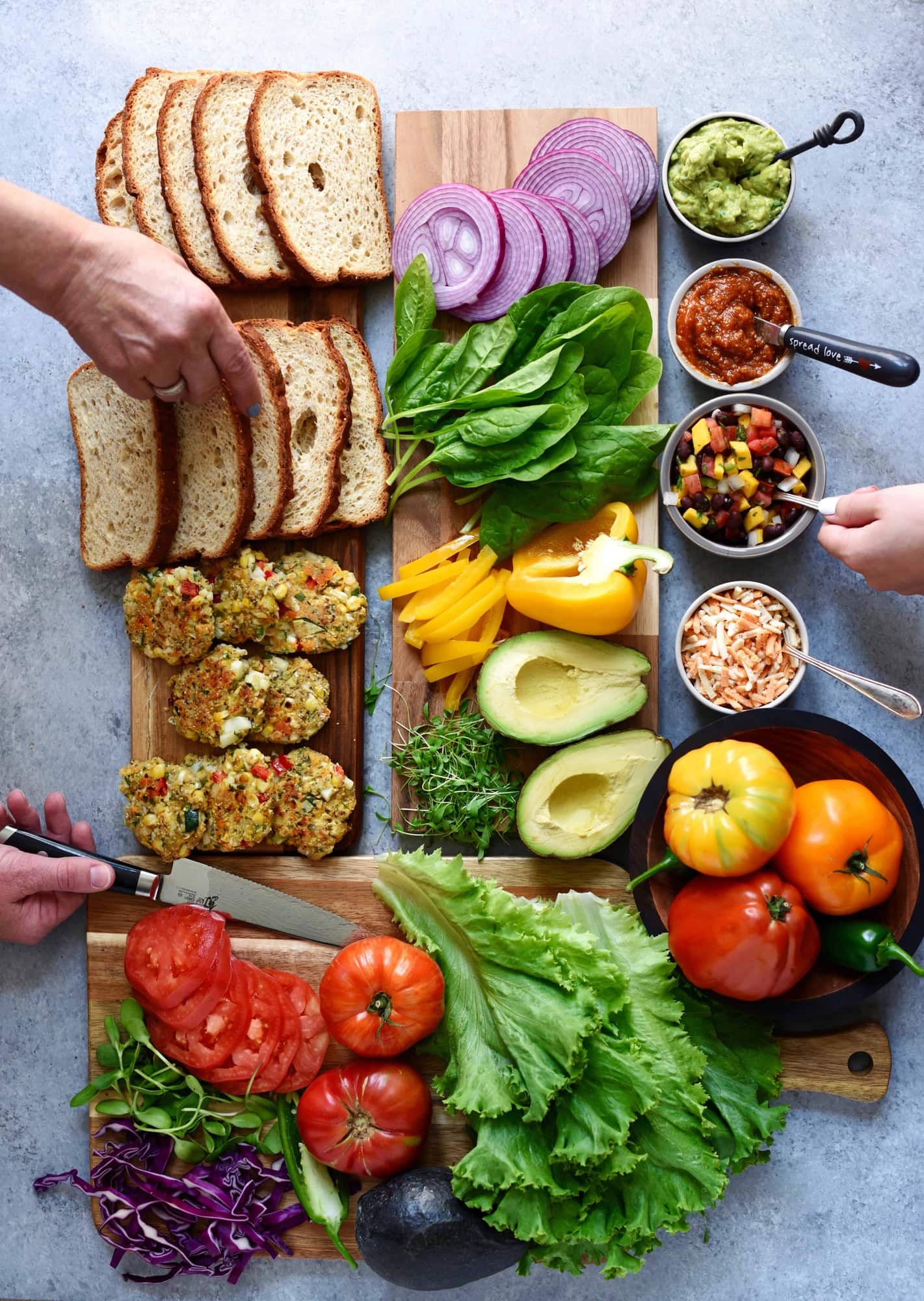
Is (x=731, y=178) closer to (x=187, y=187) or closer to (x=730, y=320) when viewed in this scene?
(x=730, y=320)

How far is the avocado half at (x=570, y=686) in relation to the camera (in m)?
2.32

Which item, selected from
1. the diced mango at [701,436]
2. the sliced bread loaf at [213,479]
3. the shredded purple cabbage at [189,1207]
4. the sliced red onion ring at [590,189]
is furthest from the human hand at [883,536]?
the shredded purple cabbage at [189,1207]

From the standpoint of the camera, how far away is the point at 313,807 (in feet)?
8.01

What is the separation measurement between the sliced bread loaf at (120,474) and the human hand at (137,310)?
244mm

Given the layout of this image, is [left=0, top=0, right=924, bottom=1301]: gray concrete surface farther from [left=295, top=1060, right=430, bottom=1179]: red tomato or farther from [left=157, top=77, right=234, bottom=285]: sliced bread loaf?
[left=295, top=1060, right=430, bottom=1179]: red tomato

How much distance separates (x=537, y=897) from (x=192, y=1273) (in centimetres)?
122

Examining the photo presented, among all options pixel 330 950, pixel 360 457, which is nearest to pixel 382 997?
pixel 330 950

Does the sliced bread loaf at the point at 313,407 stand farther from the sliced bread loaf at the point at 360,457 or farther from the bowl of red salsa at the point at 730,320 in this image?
the bowl of red salsa at the point at 730,320

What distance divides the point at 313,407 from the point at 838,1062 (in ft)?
6.63

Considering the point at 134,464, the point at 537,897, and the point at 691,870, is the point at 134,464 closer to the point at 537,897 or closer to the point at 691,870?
the point at 537,897

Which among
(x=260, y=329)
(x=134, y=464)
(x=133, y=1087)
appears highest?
(x=260, y=329)

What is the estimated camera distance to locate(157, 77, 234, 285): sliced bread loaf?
246 centimetres

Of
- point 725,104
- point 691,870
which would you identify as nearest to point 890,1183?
point 691,870

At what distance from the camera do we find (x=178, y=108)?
2479 millimetres
